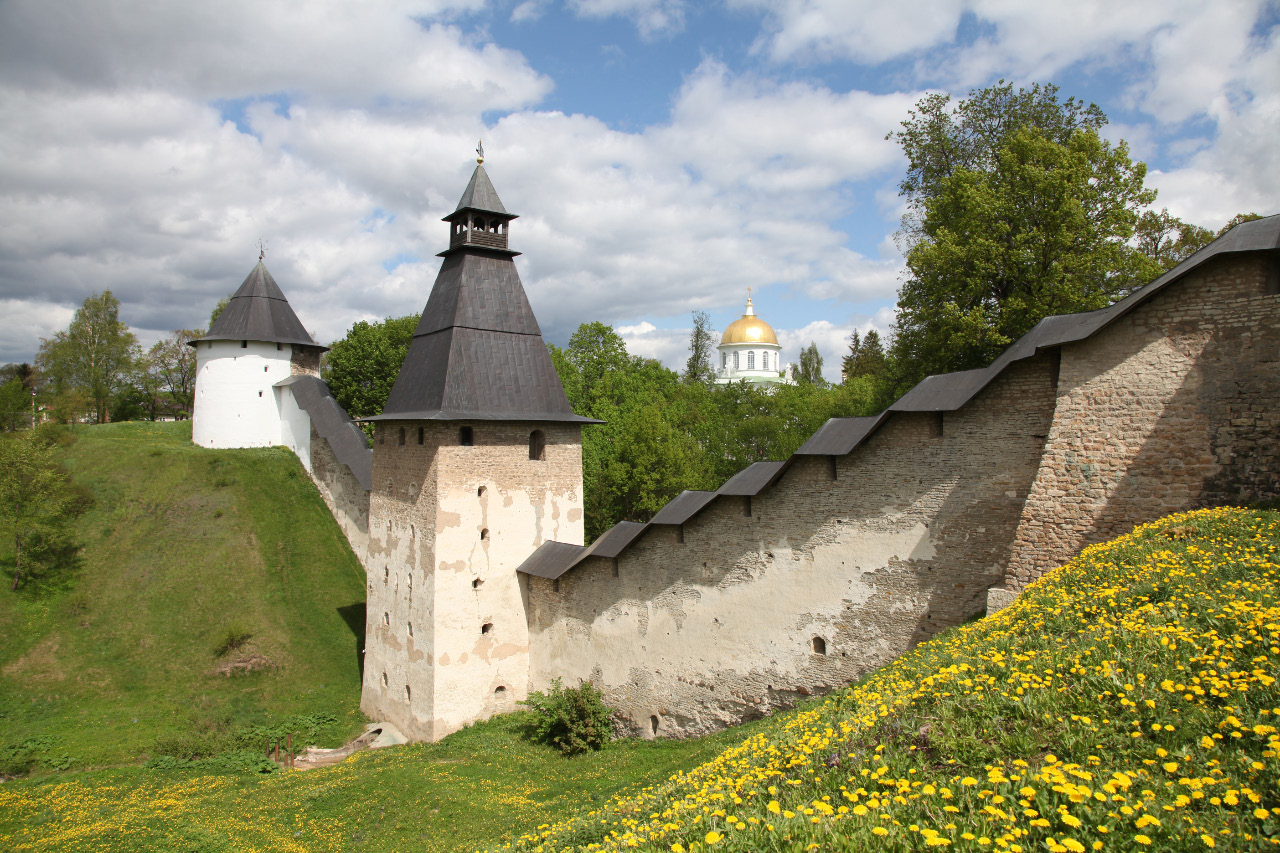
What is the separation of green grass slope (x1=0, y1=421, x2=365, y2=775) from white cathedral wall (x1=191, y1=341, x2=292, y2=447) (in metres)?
1.69

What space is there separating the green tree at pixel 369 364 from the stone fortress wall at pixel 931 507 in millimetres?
20551

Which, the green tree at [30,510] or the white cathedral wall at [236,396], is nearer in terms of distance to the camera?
the green tree at [30,510]

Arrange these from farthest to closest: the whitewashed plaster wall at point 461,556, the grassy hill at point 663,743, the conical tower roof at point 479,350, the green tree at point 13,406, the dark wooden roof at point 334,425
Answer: the green tree at point 13,406 < the dark wooden roof at point 334,425 < the conical tower roof at point 479,350 < the whitewashed plaster wall at point 461,556 < the grassy hill at point 663,743

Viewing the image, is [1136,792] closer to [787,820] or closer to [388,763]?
[787,820]

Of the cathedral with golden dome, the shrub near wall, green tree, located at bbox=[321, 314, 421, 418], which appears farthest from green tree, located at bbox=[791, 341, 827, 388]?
the shrub near wall

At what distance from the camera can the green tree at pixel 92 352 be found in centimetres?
3881

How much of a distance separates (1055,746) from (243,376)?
1202 inches

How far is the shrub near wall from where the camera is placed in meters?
3.01

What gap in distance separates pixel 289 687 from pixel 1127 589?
18069 millimetres

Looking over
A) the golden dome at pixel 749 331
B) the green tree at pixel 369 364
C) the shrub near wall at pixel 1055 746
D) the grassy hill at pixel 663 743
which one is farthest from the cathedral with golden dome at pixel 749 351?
the shrub near wall at pixel 1055 746

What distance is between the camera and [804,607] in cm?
1090

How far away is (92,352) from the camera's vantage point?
39406 millimetres

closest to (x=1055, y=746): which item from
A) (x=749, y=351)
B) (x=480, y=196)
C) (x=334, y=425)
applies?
(x=480, y=196)

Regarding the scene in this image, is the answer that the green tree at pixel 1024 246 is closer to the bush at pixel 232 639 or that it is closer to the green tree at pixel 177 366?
the bush at pixel 232 639
